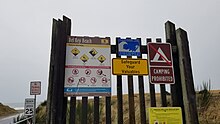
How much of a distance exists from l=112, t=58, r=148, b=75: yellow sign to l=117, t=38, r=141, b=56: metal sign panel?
0.11 metres

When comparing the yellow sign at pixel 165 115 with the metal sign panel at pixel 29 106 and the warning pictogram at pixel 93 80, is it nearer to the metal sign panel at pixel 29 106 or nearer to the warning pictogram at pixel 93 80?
the warning pictogram at pixel 93 80

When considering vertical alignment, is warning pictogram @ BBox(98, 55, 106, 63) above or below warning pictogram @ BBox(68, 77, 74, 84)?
above

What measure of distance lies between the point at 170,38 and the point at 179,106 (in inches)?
43.3

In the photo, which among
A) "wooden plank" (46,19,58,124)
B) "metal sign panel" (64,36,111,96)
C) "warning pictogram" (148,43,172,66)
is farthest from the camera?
"warning pictogram" (148,43,172,66)

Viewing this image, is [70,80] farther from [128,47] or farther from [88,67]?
[128,47]

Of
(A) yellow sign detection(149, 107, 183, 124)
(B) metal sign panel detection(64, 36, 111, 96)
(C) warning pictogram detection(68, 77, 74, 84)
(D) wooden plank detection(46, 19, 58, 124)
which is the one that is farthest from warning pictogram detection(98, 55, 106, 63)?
(A) yellow sign detection(149, 107, 183, 124)

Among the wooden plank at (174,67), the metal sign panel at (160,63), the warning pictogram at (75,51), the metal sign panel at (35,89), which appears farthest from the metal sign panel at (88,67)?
the metal sign panel at (35,89)

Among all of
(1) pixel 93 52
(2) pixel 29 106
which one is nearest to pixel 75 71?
(1) pixel 93 52

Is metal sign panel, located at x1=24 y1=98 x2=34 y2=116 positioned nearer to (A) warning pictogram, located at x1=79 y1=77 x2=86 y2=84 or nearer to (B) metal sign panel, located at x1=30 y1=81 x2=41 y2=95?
(B) metal sign panel, located at x1=30 y1=81 x2=41 y2=95

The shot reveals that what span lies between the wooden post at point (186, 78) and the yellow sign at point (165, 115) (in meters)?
0.16

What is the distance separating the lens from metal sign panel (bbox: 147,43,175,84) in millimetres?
3236

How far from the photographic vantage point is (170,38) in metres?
3.57

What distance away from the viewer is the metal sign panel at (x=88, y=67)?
9.98ft

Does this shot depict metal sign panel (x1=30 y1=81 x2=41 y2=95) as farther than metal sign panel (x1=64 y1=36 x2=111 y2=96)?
Yes
